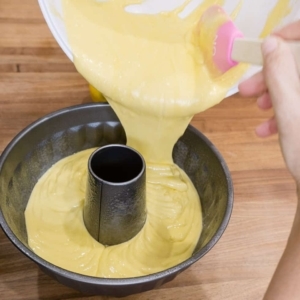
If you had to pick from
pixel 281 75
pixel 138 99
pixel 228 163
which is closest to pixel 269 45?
pixel 281 75

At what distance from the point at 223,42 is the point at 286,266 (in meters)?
0.37

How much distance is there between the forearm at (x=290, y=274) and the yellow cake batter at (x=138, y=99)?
30cm

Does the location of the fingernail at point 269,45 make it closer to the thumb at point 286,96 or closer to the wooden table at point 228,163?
the thumb at point 286,96

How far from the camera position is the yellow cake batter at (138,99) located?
2.36 ft

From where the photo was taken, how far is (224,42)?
667 mm

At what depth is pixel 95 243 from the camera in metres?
0.76

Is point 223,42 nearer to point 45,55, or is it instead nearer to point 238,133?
point 238,133

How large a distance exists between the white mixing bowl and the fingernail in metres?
0.25

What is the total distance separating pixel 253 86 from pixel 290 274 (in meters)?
0.32

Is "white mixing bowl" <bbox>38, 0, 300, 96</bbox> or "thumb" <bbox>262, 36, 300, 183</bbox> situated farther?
"white mixing bowl" <bbox>38, 0, 300, 96</bbox>

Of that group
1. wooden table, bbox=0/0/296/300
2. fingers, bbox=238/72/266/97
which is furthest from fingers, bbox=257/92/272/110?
wooden table, bbox=0/0/296/300

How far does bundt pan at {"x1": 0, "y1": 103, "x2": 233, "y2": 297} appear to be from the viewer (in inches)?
27.2

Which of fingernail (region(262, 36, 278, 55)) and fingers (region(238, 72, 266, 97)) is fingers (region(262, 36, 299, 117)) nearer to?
fingernail (region(262, 36, 278, 55))

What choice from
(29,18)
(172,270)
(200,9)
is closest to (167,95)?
(200,9)
